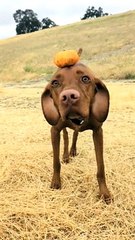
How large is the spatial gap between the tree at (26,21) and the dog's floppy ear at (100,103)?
2796 inches

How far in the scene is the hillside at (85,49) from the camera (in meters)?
27.5

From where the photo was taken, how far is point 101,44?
36.7 metres

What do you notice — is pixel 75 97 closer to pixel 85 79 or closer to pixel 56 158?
pixel 85 79

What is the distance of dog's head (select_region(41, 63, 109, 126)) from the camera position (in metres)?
3.81

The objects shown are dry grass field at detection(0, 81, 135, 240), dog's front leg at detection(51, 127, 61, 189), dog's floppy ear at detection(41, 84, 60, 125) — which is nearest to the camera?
dry grass field at detection(0, 81, 135, 240)

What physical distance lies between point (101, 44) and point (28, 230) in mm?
33734

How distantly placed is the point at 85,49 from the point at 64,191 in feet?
105

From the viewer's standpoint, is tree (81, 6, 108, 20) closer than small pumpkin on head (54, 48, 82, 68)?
No

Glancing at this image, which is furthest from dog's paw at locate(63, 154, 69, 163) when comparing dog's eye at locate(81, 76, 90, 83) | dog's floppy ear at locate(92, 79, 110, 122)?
dog's eye at locate(81, 76, 90, 83)

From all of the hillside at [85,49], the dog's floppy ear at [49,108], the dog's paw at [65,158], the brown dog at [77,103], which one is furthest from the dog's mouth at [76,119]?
the hillside at [85,49]

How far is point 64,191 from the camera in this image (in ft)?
15.4

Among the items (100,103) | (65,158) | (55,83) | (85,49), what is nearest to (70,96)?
(55,83)

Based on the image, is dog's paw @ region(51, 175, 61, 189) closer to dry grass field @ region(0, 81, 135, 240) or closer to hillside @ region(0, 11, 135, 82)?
dry grass field @ region(0, 81, 135, 240)

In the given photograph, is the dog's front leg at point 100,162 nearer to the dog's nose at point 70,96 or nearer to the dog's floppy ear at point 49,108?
the dog's floppy ear at point 49,108
